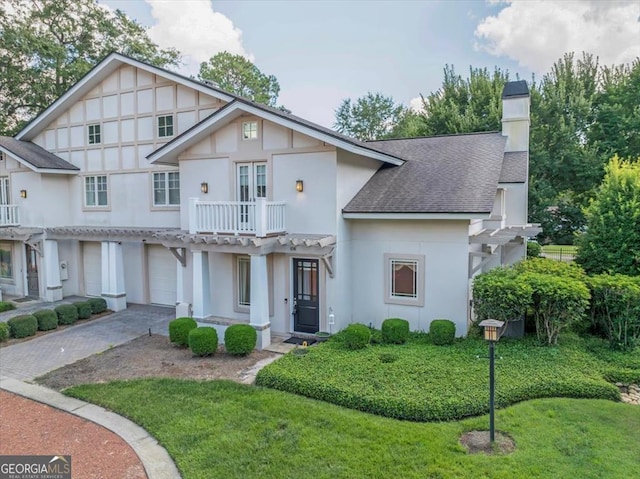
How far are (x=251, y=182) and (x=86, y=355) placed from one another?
6.34 metres

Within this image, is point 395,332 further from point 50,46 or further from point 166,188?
point 50,46

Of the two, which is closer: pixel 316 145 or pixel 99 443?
pixel 99 443

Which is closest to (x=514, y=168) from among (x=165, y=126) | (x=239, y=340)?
(x=239, y=340)

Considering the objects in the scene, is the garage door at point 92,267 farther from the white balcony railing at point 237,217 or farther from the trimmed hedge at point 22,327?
the white balcony railing at point 237,217

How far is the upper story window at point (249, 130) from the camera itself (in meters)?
11.8

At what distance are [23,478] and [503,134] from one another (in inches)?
Answer: 628

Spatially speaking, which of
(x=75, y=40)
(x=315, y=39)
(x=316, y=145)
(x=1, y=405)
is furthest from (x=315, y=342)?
(x=75, y=40)

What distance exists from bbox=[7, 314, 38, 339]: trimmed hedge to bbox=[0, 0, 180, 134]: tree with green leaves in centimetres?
1565

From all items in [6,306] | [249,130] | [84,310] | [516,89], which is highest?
[516,89]

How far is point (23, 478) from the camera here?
19.0 feet

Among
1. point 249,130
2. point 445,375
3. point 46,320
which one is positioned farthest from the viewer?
point 46,320

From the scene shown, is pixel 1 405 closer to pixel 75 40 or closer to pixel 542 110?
A: pixel 75 40

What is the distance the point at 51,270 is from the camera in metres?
16.5

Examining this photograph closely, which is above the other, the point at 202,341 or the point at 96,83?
the point at 96,83
